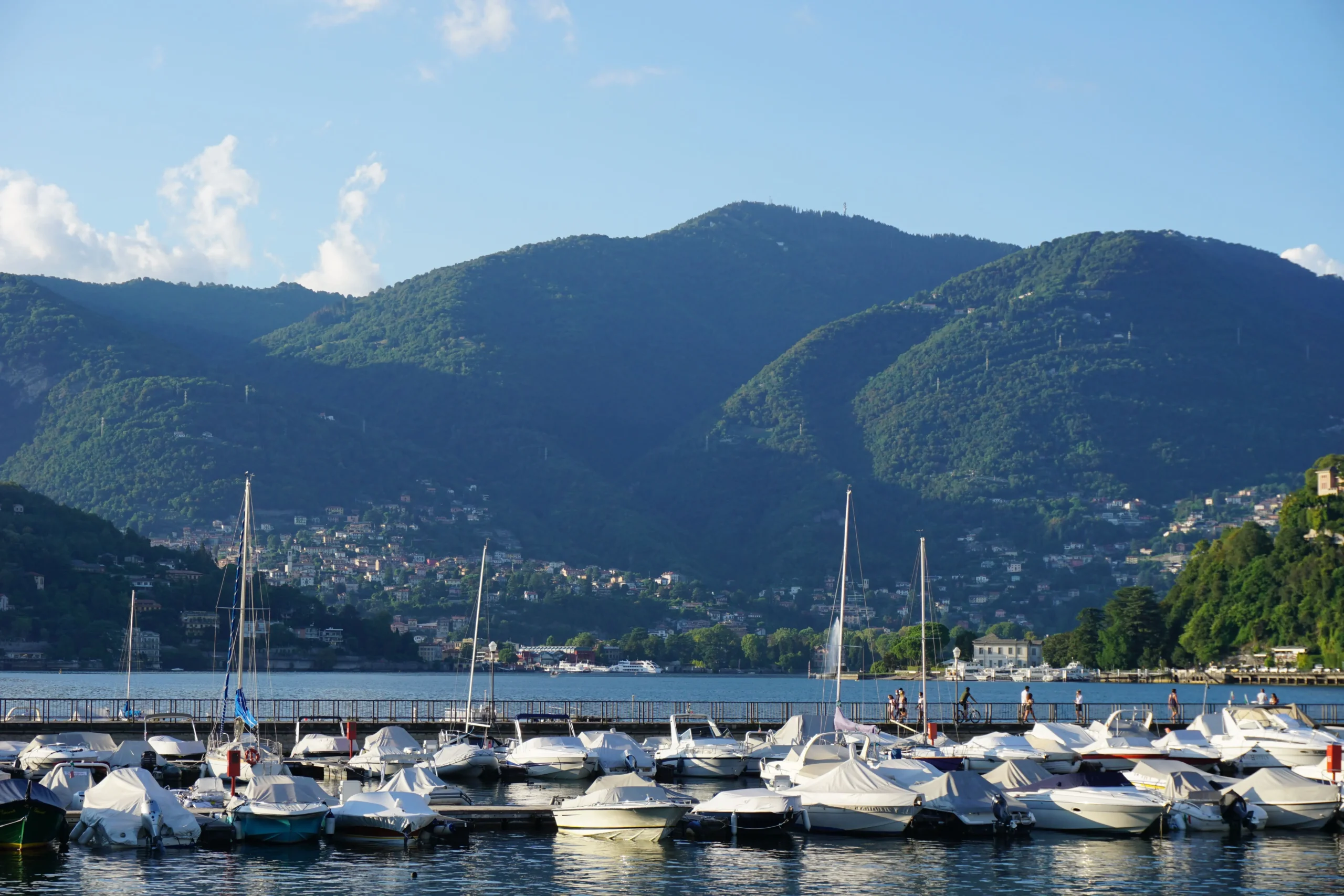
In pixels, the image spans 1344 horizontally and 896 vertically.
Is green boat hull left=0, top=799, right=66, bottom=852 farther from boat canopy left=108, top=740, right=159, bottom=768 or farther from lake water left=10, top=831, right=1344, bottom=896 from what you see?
boat canopy left=108, top=740, right=159, bottom=768

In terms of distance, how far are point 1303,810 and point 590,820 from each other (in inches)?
735

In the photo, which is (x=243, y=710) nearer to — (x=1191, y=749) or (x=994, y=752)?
(x=994, y=752)

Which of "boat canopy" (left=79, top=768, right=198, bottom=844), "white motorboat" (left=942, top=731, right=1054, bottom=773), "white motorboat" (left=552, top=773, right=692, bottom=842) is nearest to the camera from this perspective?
"boat canopy" (left=79, top=768, right=198, bottom=844)

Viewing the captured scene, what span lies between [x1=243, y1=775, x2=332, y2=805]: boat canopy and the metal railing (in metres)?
→ 19.6

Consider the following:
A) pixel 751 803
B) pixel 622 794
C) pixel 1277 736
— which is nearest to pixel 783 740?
pixel 751 803

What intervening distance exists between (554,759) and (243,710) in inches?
402

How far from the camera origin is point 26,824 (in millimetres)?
38000

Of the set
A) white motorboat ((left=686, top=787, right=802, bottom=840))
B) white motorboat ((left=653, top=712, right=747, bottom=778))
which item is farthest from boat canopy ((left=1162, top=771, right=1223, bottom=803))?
white motorboat ((left=653, top=712, right=747, bottom=778))

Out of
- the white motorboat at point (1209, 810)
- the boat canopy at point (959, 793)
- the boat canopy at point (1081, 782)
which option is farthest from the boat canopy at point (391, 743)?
the white motorboat at point (1209, 810)

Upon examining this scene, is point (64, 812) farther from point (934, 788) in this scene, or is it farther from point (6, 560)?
point (6, 560)

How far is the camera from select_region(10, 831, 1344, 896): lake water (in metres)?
35.1

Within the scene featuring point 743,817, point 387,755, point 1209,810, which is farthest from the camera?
point 387,755

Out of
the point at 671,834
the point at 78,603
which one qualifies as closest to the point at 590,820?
the point at 671,834

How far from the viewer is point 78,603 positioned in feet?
585
